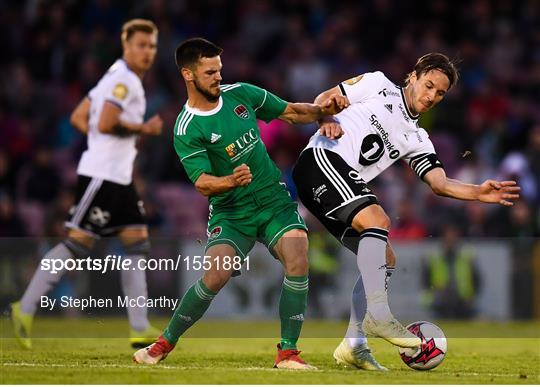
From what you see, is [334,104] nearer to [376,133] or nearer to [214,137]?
[376,133]

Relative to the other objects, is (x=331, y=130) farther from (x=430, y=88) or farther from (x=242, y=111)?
(x=430, y=88)

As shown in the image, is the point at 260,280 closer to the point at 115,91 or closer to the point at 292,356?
the point at 115,91

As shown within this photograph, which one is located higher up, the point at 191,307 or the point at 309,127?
the point at 309,127

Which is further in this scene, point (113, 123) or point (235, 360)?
point (113, 123)

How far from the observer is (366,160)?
31.6 feet

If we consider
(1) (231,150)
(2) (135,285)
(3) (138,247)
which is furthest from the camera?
(3) (138,247)

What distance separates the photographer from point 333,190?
9.34 metres

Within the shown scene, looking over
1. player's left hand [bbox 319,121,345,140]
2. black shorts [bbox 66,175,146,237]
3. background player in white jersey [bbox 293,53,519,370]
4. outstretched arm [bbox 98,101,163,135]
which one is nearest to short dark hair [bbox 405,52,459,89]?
background player in white jersey [bbox 293,53,519,370]

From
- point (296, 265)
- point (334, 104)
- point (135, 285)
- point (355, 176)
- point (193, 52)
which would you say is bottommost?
point (135, 285)

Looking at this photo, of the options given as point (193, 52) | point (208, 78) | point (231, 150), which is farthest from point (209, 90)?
point (231, 150)

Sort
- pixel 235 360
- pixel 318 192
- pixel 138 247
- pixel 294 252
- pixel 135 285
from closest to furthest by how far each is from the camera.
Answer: pixel 294 252
pixel 318 192
pixel 235 360
pixel 135 285
pixel 138 247

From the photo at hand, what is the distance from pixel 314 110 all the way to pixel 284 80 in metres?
10.1

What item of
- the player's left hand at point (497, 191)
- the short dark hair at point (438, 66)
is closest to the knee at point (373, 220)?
the player's left hand at point (497, 191)

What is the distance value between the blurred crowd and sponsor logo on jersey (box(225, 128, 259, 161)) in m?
7.60
